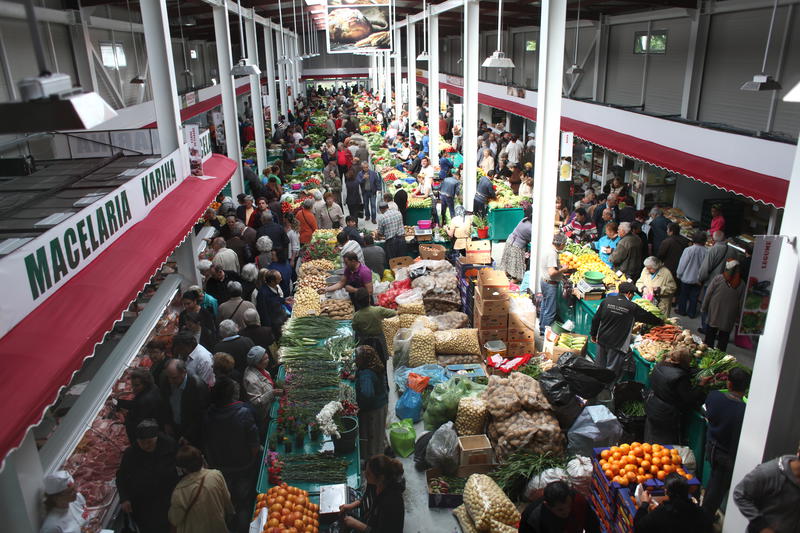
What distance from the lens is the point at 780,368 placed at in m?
4.36

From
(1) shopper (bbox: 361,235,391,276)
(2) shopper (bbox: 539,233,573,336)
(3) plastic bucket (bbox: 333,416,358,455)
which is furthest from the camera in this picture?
(1) shopper (bbox: 361,235,391,276)

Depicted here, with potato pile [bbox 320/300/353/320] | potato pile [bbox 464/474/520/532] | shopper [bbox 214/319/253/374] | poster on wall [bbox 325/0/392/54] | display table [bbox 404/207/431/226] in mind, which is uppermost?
poster on wall [bbox 325/0/392/54]

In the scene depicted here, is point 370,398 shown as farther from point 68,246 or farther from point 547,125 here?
point 547,125

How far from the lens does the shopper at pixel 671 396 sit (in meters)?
6.07

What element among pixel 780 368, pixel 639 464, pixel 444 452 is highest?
pixel 780 368

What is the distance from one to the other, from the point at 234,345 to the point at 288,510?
2.28m

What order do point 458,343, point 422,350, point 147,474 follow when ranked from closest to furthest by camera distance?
1. point 147,474
2. point 422,350
3. point 458,343

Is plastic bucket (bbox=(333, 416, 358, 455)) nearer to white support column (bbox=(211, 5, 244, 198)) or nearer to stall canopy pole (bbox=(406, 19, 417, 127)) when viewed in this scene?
white support column (bbox=(211, 5, 244, 198))

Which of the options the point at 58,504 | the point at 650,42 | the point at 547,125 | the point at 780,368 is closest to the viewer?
the point at 58,504

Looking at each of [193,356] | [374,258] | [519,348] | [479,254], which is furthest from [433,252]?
[193,356]

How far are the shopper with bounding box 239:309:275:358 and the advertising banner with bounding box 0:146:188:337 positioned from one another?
66.1 inches

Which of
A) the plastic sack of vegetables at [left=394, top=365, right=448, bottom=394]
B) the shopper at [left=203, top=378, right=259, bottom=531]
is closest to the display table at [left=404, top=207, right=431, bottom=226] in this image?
the plastic sack of vegetables at [left=394, top=365, right=448, bottom=394]

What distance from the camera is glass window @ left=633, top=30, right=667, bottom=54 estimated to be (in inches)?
602

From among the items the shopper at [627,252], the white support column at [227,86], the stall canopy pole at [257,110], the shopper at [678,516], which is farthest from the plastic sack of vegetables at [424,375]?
the stall canopy pole at [257,110]
